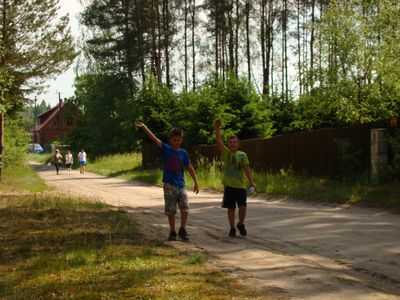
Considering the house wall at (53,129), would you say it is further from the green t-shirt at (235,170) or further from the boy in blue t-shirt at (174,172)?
the boy in blue t-shirt at (174,172)

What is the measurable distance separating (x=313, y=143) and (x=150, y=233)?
12.5m

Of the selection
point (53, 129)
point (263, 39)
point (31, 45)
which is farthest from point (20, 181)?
point (53, 129)

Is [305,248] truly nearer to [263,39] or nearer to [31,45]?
[31,45]

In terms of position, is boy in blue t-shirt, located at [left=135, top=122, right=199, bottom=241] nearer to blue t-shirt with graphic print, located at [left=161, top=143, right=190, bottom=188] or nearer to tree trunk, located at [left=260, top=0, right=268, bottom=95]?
blue t-shirt with graphic print, located at [left=161, top=143, right=190, bottom=188]

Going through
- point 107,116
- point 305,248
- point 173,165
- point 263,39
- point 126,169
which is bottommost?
point 305,248

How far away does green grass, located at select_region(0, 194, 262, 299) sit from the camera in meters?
5.39

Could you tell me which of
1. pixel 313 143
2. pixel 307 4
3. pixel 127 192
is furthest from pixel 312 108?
pixel 307 4

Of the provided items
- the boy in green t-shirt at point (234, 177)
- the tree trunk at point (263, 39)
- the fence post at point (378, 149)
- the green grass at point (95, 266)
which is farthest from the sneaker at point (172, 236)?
the tree trunk at point (263, 39)

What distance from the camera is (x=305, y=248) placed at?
845cm

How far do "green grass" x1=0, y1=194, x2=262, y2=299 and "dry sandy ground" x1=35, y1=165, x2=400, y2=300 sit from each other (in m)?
0.49

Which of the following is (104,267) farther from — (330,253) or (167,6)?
(167,6)

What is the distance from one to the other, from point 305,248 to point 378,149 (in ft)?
30.3

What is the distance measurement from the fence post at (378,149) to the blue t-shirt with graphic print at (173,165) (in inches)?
377

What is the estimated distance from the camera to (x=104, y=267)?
6.39m
